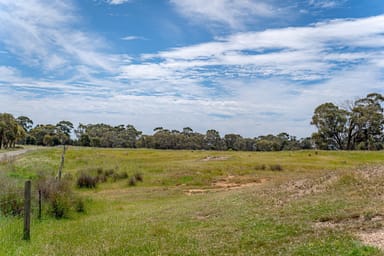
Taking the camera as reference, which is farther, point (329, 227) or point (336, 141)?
point (336, 141)

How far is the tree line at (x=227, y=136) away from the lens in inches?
3236

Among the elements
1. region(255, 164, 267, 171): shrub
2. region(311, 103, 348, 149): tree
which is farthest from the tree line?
region(255, 164, 267, 171): shrub

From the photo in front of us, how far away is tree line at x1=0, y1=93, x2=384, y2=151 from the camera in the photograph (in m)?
82.2

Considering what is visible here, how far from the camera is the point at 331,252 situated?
8297 mm

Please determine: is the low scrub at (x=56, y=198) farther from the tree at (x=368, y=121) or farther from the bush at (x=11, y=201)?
the tree at (x=368, y=121)

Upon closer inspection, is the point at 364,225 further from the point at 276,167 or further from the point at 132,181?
the point at 276,167

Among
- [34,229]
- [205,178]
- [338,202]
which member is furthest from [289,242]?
[205,178]

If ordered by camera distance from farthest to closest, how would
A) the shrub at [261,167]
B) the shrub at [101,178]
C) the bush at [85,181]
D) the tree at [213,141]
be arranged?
the tree at [213,141] < the shrub at [261,167] < the shrub at [101,178] < the bush at [85,181]

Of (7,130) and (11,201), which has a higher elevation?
(7,130)

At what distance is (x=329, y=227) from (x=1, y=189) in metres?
12.8

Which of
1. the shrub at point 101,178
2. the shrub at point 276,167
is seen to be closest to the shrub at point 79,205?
the shrub at point 101,178

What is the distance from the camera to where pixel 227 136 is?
438ft

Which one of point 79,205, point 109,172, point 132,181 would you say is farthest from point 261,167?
point 79,205

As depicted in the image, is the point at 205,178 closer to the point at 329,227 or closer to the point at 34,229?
the point at 34,229
